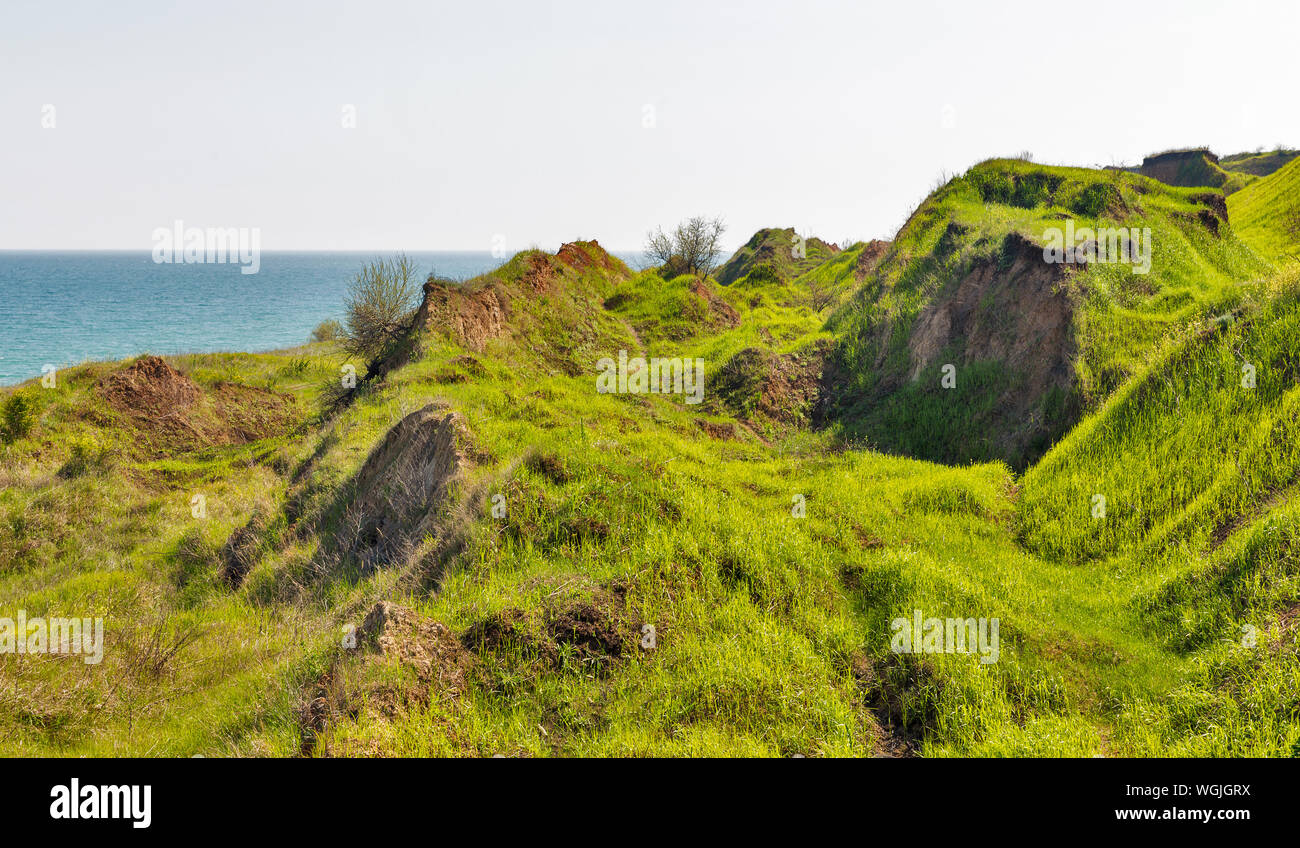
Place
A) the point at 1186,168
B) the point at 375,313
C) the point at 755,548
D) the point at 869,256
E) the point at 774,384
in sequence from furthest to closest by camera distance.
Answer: the point at 1186,168 < the point at 869,256 < the point at 375,313 < the point at 774,384 < the point at 755,548

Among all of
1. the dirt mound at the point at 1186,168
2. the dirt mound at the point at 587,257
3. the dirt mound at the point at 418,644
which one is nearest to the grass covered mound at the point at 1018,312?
the dirt mound at the point at 418,644

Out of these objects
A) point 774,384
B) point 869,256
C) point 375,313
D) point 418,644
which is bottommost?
point 418,644

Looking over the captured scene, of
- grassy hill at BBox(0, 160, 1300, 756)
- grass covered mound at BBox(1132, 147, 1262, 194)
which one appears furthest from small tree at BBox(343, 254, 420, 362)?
grass covered mound at BBox(1132, 147, 1262, 194)

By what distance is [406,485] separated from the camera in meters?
12.8

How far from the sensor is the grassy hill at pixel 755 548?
662 centimetres

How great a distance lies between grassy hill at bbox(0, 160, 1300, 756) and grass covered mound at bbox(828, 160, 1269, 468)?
13 cm

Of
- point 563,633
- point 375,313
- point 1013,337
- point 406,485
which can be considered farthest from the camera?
point 375,313

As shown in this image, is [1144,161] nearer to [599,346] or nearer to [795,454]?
[599,346]

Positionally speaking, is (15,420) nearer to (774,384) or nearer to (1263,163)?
(774,384)

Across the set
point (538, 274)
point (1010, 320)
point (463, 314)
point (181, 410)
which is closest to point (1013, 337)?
point (1010, 320)

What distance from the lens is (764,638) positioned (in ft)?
25.6

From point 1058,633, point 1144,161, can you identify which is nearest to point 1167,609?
point 1058,633

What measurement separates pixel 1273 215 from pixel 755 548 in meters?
33.5

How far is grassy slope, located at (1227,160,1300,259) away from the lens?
969 inches
